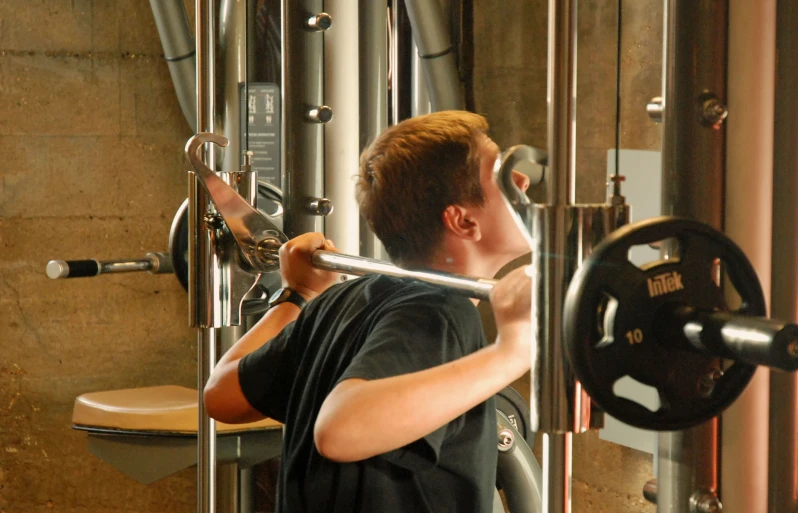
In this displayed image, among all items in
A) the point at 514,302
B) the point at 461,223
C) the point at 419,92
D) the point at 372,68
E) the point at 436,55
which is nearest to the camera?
the point at 514,302

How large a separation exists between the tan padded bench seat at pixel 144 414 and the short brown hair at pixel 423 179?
0.86 m

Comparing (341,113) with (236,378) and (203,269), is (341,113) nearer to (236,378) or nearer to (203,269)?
(203,269)

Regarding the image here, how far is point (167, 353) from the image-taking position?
2.96 metres

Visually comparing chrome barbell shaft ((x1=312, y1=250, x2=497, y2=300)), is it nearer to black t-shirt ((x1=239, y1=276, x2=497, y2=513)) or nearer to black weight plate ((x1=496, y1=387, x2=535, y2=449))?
black t-shirt ((x1=239, y1=276, x2=497, y2=513))

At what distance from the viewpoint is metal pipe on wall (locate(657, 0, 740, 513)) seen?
665 mm

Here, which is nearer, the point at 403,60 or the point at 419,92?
the point at 419,92

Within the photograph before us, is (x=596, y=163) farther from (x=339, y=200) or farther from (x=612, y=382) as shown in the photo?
(x=612, y=382)

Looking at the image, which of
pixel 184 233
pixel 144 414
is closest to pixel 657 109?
pixel 184 233

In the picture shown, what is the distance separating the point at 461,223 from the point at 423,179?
8 cm

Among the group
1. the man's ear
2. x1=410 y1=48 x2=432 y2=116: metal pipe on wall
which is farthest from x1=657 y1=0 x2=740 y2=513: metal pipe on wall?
x1=410 y1=48 x2=432 y2=116: metal pipe on wall

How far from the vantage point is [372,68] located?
2.02m

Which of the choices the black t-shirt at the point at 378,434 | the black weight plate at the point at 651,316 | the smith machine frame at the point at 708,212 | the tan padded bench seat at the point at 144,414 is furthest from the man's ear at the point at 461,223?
the tan padded bench seat at the point at 144,414

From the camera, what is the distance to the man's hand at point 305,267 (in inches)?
55.5

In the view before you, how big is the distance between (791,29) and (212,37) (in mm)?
1004
